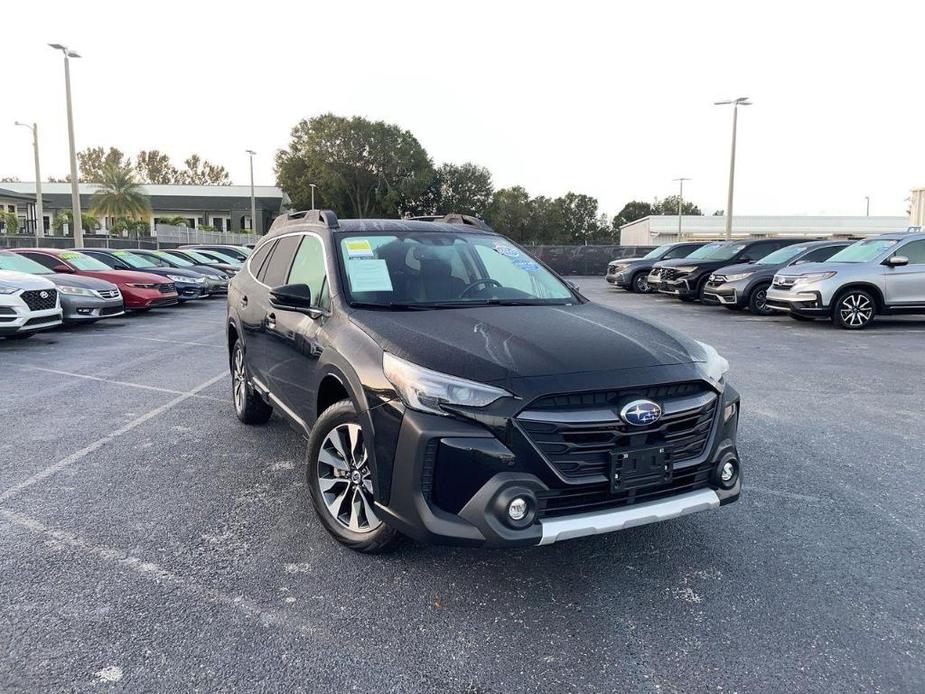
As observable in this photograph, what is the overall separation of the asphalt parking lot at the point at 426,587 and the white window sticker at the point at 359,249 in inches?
58.8

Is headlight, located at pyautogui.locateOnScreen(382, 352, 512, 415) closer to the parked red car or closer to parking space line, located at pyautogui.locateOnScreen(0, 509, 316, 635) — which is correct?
parking space line, located at pyautogui.locateOnScreen(0, 509, 316, 635)

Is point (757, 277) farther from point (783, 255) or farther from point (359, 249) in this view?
point (359, 249)

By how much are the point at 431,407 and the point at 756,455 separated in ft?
10.5

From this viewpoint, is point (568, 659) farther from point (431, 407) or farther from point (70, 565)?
point (70, 565)

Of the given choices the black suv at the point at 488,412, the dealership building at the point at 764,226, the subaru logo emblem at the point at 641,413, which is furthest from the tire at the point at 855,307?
the dealership building at the point at 764,226

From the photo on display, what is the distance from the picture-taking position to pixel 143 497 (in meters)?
4.24

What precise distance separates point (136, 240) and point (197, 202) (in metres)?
31.1

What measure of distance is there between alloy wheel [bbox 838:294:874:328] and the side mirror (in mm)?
11306

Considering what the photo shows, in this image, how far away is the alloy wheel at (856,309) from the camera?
12.4m

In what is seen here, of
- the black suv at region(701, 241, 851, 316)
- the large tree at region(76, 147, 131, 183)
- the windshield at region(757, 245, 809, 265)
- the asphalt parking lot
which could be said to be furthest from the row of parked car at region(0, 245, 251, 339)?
the large tree at region(76, 147, 131, 183)

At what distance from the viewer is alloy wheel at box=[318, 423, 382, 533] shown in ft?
11.0

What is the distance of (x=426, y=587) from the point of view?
10.5 ft

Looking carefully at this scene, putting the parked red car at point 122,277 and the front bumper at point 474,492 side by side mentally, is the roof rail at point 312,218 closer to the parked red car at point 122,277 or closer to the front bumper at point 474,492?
the front bumper at point 474,492

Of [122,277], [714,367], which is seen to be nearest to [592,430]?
[714,367]
